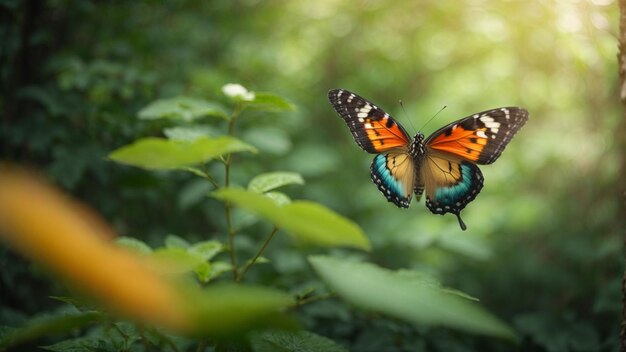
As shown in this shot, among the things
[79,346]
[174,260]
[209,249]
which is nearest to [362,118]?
[209,249]

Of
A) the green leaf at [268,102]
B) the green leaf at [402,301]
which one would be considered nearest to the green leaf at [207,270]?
the green leaf at [268,102]

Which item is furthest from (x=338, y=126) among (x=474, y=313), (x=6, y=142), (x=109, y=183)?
(x=474, y=313)

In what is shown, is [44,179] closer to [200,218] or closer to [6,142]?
[6,142]

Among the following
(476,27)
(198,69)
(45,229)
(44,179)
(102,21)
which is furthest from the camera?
(476,27)

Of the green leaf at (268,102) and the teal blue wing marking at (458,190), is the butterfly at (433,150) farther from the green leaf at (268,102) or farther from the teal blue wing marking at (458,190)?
the green leaf at (268,102)

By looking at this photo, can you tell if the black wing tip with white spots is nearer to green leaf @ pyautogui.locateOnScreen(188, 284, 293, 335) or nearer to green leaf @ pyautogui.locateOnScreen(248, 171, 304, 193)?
green leaf @ pyautogui.locateOnScreen(248, 171, 304, 193)

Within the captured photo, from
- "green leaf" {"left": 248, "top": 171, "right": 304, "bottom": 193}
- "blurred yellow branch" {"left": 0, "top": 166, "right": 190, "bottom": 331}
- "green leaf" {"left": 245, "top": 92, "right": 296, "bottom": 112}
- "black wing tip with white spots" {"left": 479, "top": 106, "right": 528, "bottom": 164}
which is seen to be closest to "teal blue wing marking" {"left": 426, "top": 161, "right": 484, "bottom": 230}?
"black wing tip with white spots" {"left": 479, "top": 106, "right": 528, "bottom": 164}
